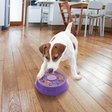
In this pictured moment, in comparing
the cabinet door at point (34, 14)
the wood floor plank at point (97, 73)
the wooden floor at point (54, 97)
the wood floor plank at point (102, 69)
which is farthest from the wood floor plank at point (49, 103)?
the cabinet door at point (34, 14)

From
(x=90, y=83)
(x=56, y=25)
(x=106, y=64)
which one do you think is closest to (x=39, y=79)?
(x=90, y=83)

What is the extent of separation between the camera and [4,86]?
1.10 metres

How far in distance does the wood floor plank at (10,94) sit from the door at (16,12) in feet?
22.3

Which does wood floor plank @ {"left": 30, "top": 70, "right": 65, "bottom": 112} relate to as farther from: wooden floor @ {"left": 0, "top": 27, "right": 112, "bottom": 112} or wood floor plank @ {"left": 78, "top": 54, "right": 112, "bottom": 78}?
wood floor plank @ {"left": 78, "top": 54, "right": 112, "bottom": 78}

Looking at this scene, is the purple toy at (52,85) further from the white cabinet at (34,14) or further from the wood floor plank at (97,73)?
the white cabinet at (34,14)

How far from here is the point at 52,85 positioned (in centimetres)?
102

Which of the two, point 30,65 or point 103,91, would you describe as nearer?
point 103,91

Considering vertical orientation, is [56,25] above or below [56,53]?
above

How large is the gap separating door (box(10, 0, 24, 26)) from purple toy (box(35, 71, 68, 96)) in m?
7.10

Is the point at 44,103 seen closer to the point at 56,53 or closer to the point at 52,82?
the point at 52,82

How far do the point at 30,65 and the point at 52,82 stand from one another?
2.02 ft

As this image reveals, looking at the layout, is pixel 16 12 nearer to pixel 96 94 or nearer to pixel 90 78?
pixel 90 78

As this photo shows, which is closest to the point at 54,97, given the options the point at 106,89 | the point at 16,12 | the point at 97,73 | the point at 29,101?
the point at 29,101

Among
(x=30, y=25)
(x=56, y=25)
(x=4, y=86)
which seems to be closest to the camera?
(x=4, y=86)
